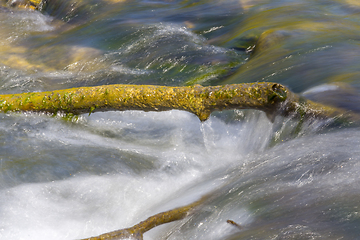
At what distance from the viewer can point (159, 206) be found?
11.0ft

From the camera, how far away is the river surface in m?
2.78

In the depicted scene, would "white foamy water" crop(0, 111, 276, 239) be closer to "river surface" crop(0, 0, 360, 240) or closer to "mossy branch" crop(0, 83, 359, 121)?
"river surface" crop(0, 0, 360, 240)

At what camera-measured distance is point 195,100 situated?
3.56m

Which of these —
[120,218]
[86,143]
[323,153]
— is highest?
[323,153]

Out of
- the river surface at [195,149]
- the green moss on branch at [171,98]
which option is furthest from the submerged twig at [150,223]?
the green moss on branch at [171,98]

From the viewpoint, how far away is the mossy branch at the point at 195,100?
349 centimetres

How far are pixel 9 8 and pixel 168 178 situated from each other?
1017 centimetres

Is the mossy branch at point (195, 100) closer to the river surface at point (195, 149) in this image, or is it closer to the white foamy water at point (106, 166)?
the river surface at point (195, 149)

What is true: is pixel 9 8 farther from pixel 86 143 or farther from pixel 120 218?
pixel 120 218

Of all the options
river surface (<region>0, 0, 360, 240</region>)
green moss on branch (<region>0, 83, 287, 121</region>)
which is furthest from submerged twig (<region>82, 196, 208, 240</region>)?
green moss on branch (<region>0, 83, 287, 121</region>)

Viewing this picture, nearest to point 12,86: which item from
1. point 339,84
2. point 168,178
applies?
point 168,178

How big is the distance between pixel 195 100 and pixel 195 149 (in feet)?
2.49

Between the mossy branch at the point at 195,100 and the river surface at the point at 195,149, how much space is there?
Result: 0.63 feet

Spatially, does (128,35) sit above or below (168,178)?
above
